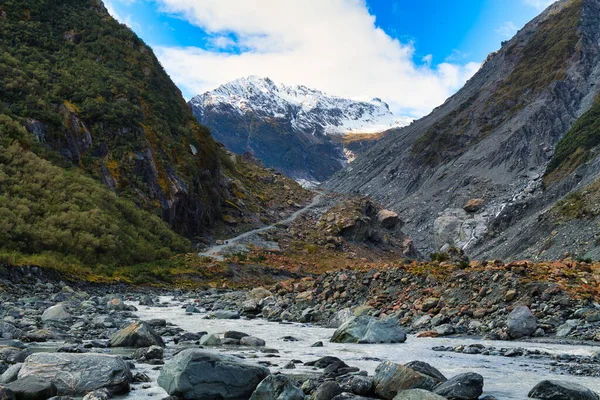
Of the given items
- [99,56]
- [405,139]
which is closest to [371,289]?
[99,56]

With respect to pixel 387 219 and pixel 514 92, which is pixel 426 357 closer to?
pixel 387 219

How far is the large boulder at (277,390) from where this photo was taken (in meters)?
7.59

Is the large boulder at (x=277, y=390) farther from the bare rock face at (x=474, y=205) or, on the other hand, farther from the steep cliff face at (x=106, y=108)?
the bare rock face at (x=474, y=205)

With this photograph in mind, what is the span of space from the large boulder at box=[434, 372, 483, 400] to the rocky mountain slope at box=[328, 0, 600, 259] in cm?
3503

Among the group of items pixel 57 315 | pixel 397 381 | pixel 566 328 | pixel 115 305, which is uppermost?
pixel 566 328

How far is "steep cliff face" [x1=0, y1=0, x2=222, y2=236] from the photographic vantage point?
45844mm

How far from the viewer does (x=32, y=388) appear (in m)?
7.17

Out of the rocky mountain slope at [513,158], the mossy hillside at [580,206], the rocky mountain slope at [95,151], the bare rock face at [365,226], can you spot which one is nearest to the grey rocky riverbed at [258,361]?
the rocky mountain slope at [95,151]

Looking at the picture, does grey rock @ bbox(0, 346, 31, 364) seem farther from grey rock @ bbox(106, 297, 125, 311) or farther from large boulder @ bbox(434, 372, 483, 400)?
grey rock @ bbox(106, 297, 125, 311)

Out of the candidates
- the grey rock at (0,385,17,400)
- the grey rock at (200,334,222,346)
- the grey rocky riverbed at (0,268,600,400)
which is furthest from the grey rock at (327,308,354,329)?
the grey rock at (0,385,17,400)

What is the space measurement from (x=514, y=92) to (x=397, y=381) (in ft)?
437

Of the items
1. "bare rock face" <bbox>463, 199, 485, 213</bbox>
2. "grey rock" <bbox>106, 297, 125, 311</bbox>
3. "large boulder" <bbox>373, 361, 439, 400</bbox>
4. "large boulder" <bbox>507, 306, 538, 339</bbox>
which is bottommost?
"grey rock" <bbox>106, 297, 125, 311</bbox>

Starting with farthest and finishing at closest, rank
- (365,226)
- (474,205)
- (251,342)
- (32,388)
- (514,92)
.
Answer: (514,92) < (474,205) < (365,226) < (251,342) < (32,388)

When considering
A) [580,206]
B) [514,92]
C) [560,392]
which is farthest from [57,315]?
[514,92]
